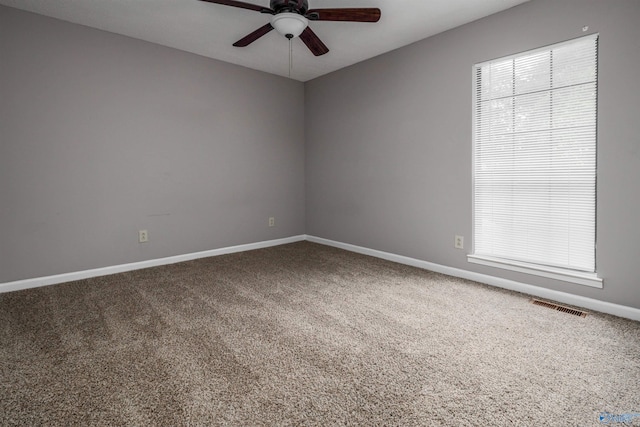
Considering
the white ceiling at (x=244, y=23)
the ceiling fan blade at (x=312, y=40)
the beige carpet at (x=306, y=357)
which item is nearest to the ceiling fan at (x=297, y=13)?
the ceiling fan blade at (x=312, y=40)

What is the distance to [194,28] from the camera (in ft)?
9.86

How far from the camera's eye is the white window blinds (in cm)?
233

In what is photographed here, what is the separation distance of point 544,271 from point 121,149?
3.96 meters

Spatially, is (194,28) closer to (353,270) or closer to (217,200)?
(217,200)

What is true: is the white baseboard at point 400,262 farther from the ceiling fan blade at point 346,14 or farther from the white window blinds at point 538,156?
the ceiling fan blade at point 346,14

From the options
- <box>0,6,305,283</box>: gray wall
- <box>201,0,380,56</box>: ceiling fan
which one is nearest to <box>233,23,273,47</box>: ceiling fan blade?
<box>201,0,380,56</box>: ceiling fan

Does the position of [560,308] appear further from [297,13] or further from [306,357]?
[297,13]

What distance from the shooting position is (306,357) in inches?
66.7

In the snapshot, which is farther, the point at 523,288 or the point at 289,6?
the point at 523,288

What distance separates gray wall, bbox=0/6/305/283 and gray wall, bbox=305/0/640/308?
2.86 feet

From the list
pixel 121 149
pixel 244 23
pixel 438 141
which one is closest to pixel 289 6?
pixel 244 23

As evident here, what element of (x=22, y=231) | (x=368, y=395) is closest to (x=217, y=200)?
(x=22, y=231)

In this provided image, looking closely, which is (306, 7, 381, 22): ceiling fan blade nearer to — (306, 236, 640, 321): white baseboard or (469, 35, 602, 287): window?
(469, 35, 602, 287): window

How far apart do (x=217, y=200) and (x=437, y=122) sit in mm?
2632
